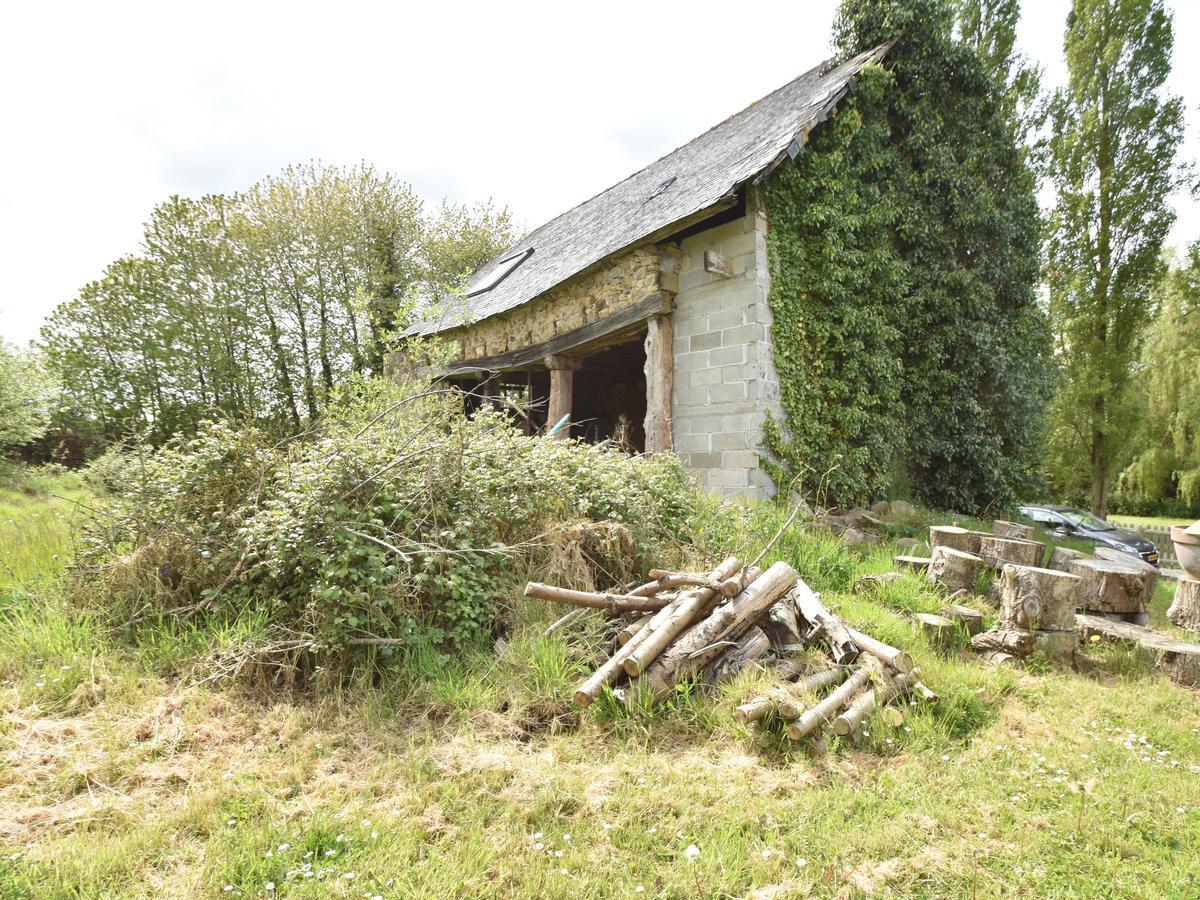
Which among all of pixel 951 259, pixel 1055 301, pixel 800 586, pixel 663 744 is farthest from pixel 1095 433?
pixel 663 744

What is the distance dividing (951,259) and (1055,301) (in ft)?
26.7

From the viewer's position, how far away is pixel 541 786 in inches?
106

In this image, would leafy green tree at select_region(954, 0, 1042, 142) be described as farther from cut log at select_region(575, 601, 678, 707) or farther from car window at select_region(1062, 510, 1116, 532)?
cut log at select_region(575, 601, 678, 707)

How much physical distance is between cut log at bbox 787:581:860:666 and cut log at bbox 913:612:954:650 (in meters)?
0.73

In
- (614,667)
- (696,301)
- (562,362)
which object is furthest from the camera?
(562,362)

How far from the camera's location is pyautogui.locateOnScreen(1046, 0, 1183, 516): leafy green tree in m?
13.7

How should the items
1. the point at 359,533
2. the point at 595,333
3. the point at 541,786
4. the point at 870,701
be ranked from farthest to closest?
the point at 595,333
the point at 359,533
the point at 870,701
the point at 541,786

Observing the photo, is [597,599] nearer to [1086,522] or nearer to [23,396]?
[1086,522]

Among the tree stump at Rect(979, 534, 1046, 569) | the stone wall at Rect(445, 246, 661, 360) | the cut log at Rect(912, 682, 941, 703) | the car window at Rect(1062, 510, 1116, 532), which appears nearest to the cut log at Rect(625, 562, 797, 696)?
the cut log at Rect(912, 682, 941, 703)

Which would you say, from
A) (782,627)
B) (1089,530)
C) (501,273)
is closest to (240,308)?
(501,273)

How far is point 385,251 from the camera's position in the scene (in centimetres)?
2092

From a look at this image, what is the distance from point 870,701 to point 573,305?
298 inches

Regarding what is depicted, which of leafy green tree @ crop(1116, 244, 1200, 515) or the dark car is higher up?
leafy green tree @ crop(1116, 244, 1200, 515)

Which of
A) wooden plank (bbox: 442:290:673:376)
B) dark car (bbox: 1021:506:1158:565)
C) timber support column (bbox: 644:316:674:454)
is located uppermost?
wooden plank (bbox: 442:290:673:376)
